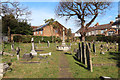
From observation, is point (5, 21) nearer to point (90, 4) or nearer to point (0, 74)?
point (90, 4)

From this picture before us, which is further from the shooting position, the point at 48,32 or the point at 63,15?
the point at 48,32

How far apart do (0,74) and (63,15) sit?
2590cm

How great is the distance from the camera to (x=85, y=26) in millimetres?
26625

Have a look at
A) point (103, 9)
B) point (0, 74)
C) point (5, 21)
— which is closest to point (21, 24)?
point (5, 21)

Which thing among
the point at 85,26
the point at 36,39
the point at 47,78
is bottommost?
the point at 47,78

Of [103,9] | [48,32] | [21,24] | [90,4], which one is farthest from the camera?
[48,32]

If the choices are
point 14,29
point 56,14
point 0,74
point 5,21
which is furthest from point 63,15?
point 0,74

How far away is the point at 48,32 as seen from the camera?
50.3m

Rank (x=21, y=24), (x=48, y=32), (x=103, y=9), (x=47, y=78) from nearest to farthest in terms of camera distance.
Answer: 1. (x=47, y=78)
2. (x=103, y=9)
3. (x=21, y=24)
4. (x=48, y=32)

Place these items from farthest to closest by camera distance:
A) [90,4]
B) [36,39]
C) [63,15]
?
[36,39]
[63,15]
[90,4]

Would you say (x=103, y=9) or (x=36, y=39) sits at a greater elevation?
(x=103, y=9)

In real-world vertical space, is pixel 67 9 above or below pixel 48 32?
above

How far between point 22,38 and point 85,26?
20.3 metres

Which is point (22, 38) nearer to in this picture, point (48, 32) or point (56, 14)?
point (56, 14)
